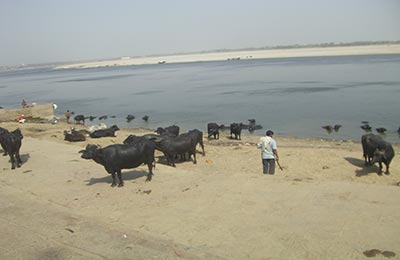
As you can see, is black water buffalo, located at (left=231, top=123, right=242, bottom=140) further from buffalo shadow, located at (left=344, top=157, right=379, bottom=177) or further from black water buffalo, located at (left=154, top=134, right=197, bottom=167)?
buffalo shadow, located at (left=344, top=157, right=379, bottom=177)

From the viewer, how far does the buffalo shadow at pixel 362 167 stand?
13.8m

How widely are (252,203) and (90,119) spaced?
28.7 meters

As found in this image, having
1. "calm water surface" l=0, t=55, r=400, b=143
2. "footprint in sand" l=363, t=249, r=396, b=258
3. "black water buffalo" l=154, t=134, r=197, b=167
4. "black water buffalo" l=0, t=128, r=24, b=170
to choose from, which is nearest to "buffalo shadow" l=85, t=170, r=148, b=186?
"black water buffalo" l=154, t=134, r=197, b=167

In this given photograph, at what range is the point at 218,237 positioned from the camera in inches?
284

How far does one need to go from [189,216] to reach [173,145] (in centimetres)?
694

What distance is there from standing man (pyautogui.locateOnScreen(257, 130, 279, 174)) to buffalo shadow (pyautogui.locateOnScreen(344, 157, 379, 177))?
3.58m

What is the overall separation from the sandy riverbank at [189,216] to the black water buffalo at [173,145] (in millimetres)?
2112

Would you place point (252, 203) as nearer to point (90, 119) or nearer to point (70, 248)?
point (70, 248)

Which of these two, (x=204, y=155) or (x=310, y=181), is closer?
(x=310, y=181)

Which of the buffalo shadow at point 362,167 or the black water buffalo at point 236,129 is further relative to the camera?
the black water buffalo at point 236,129

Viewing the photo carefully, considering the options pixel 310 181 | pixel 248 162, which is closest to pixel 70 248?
pixel 310 181

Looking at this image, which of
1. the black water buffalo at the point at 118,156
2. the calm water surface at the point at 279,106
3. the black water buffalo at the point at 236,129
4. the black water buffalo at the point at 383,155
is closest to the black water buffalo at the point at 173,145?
the black water buffalo at the point at 118,156

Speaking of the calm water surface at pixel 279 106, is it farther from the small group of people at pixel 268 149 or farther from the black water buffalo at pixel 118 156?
the black water buffalo at pixel 118 156

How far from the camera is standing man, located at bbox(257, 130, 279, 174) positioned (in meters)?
11.8
